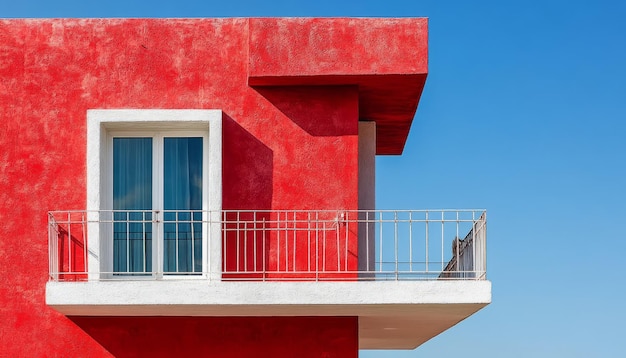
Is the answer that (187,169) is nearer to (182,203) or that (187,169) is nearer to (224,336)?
(182,203)

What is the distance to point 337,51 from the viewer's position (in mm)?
14375

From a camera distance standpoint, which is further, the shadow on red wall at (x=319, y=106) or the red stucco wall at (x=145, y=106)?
the shadow on red wall at (x=319, y=106)

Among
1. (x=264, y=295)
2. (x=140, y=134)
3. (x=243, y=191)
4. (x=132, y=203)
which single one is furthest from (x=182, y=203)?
(x=264, y=295)

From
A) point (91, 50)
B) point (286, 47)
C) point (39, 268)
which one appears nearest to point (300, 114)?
point (286, 47)

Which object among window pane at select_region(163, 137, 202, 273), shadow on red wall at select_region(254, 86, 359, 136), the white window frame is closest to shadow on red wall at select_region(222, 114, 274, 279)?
the white window frame

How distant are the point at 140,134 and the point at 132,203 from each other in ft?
3.19

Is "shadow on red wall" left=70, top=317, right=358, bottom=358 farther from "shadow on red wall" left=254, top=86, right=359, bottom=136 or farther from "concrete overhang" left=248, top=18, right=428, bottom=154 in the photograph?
"concrete overhang" left=248, top=18, right=428, bottom=154

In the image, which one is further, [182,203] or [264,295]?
[182,203]

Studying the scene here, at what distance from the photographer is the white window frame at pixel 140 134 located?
14.2m

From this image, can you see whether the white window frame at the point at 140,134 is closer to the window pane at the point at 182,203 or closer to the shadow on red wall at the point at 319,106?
the window pane at the point at 182,203

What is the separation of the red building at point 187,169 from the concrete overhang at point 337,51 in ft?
0.07

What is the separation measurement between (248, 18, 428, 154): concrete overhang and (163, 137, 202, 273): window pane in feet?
4.42

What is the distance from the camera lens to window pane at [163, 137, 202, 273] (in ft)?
47.3

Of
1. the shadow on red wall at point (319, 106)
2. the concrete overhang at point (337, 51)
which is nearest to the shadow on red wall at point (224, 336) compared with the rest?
the shadow on red wall at point (319, 106)
